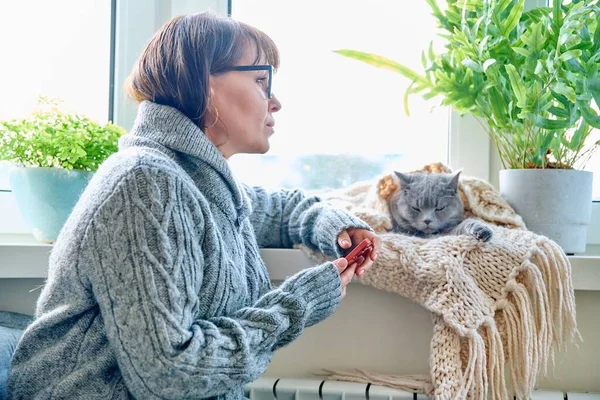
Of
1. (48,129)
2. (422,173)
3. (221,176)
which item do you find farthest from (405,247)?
(48,129)

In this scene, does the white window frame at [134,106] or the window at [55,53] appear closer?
the white window frame at [134,106]

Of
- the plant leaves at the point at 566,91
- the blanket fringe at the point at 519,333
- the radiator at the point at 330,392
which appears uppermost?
the plant leaves at the point at 566,91

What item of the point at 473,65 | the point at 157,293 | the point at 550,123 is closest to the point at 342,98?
the point at 473,65

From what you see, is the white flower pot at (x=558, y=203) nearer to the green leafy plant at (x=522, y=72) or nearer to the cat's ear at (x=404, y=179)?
the green leafy plant at (x=522, y=72)

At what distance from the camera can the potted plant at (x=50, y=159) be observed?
137 centimetres

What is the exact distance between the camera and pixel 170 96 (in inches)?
39.8

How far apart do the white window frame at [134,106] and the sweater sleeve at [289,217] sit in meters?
0.41

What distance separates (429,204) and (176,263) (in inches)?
25.8

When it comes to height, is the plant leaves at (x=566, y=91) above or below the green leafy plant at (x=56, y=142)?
above

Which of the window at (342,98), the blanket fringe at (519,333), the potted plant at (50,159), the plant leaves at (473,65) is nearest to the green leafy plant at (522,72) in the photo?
the plant leaves at (473,65)

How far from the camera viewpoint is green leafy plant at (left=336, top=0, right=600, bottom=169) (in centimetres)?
118

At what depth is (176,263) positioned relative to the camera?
853 mm

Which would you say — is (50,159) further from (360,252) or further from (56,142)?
(360,252)

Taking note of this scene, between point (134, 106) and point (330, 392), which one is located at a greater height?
point (134, 106)
